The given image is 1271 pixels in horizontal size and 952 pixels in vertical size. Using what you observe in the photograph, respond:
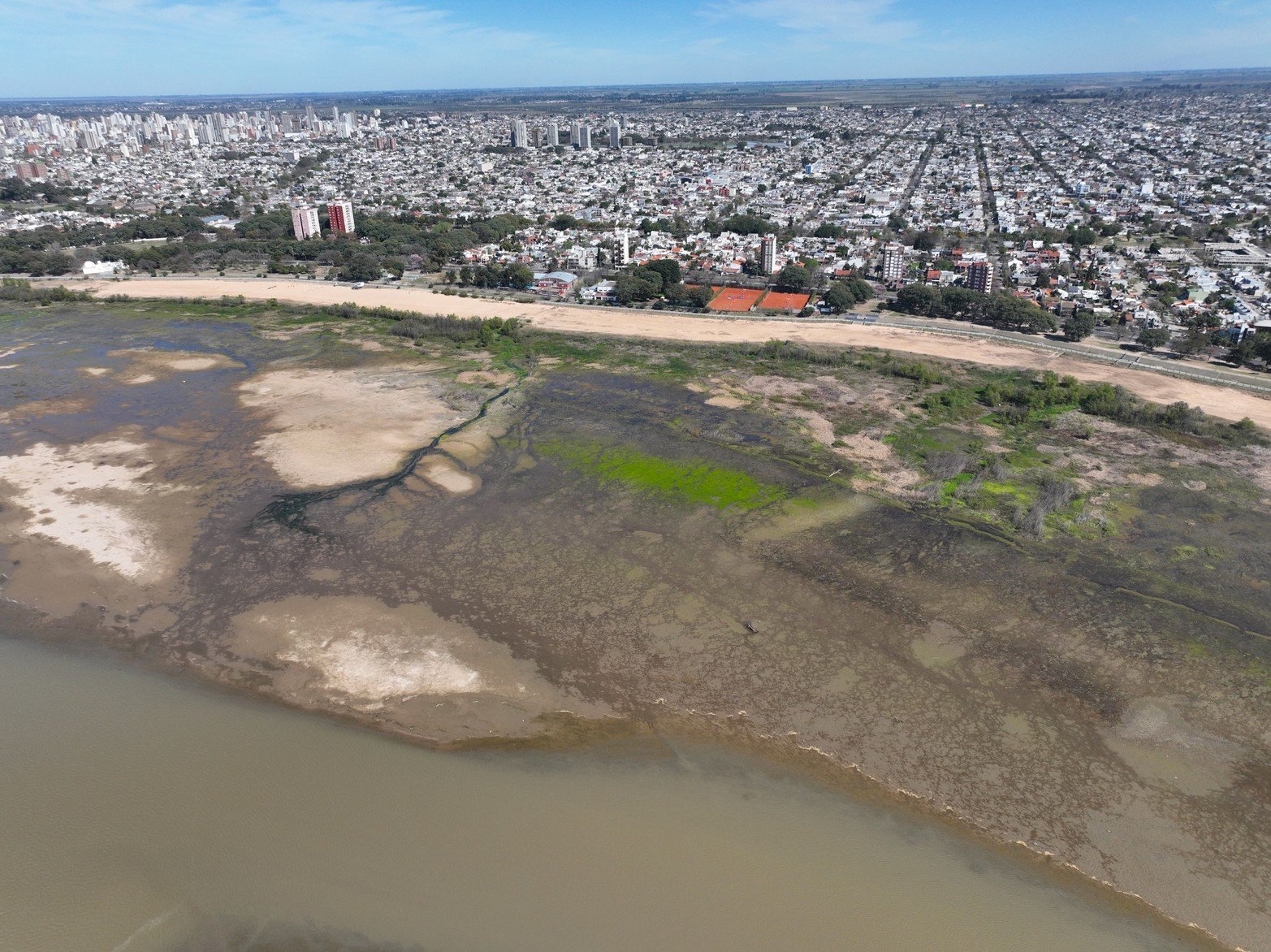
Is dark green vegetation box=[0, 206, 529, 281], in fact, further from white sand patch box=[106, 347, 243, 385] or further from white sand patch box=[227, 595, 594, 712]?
Result: white sand patch box=[227, 595, 594, 712]

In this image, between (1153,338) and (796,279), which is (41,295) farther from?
(1153,338)

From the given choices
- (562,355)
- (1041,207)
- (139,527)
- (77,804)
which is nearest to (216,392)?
(139,527)

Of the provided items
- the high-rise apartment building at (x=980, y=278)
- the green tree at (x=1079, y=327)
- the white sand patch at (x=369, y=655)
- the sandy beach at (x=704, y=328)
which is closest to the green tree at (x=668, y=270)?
the sandy beach at (x=704, y=328)

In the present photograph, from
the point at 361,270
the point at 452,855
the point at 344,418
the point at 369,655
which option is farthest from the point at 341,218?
the point at 452,855

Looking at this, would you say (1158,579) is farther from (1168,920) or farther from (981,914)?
(981,914)

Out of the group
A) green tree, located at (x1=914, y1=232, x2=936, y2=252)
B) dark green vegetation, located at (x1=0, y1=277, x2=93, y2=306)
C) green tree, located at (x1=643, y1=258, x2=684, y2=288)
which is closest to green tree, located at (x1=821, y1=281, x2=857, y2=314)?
green tree, located at (x1=643, y1=258, x2=684, y2=288)

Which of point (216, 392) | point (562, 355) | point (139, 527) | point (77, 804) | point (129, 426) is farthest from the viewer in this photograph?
point (562, 355)

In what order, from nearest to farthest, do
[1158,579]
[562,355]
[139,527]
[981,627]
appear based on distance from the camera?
1. [981,627]
2. [1158,579]
3. [139,527]
4. [562,355]
